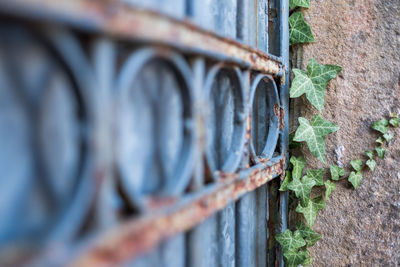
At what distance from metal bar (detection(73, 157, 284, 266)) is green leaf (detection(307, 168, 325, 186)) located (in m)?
0.42

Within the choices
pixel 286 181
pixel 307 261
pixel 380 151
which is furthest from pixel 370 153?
pixel 307 261

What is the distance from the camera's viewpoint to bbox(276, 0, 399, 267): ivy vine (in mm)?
999

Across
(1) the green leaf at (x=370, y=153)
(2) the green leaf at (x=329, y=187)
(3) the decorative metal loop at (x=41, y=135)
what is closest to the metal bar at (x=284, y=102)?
(2) the green leaf at (x=329, y=187)

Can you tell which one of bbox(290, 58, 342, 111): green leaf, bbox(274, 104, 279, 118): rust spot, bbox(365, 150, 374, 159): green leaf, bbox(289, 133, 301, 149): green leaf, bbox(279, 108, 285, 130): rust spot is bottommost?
bbox(365, 150, 374, 159): green leaf

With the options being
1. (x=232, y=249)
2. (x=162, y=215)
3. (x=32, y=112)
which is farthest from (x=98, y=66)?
(x=232, y=249)

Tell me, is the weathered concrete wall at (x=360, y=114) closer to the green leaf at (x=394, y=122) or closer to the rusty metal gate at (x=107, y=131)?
the green leaf at (x=394, y=122)

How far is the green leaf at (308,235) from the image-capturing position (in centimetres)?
104

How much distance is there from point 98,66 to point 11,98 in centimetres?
9

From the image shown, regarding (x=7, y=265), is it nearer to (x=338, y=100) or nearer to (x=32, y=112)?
(x=32, y=112)

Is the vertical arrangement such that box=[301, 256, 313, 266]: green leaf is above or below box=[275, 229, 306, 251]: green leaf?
below

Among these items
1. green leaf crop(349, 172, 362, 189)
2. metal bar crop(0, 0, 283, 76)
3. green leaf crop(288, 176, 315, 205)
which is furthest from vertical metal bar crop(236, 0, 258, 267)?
green leaf crop(349, 172, 362, 189)

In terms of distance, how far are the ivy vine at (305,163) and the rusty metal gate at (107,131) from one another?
38cm

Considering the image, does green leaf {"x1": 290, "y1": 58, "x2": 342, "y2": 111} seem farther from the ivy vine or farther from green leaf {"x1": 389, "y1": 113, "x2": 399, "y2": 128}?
green leaf {"x1": 389, "y1": 113, "x2": 399, "y2": 128}

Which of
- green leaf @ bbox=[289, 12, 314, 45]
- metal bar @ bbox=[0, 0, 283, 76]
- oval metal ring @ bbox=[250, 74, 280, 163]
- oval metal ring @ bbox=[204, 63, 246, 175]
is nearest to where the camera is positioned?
metal bar @ bbox=[0, 0, 283, 76]
